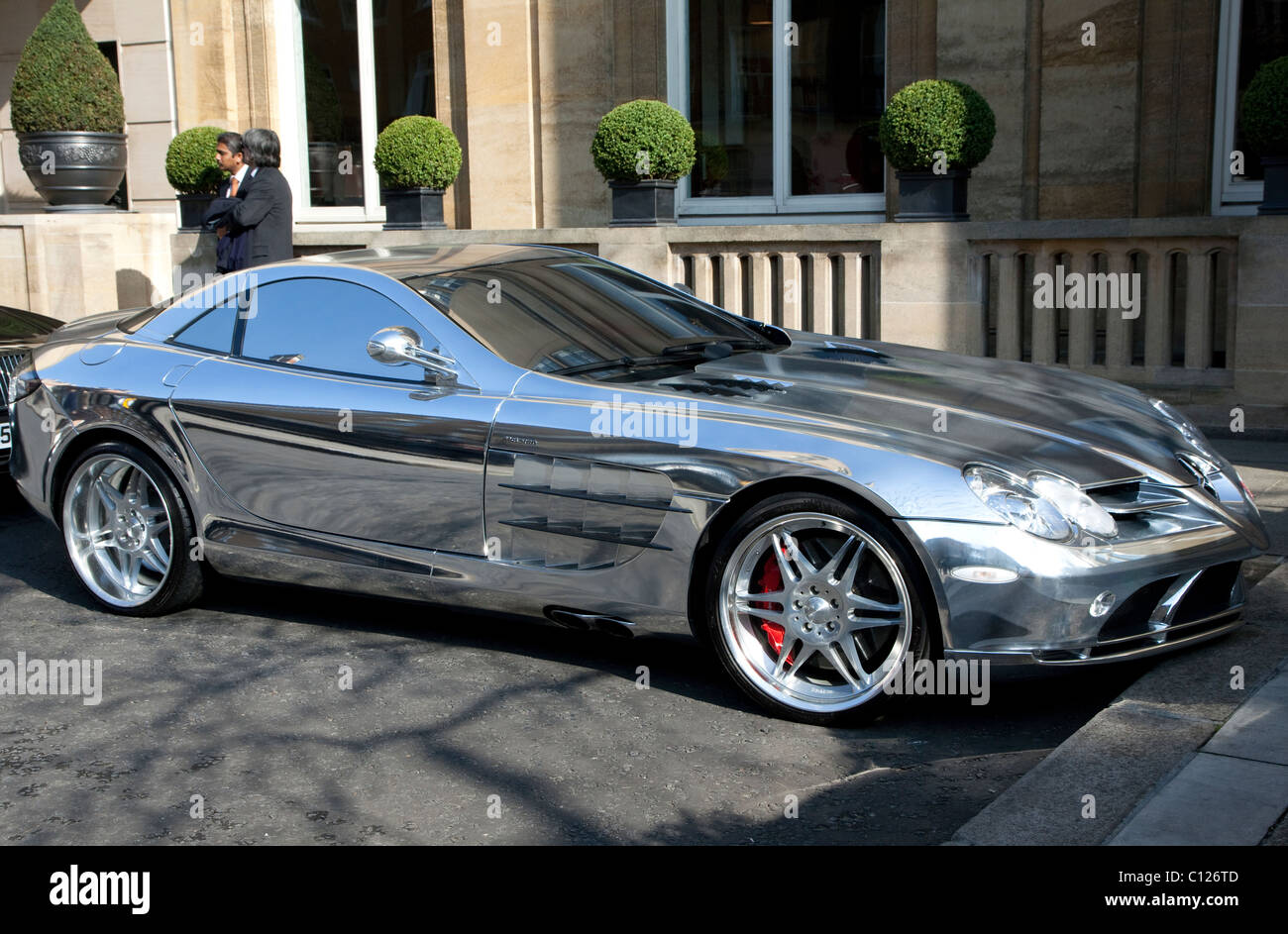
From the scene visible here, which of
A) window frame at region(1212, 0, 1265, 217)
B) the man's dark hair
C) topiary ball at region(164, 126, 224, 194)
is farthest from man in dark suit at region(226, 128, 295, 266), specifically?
window frame at region(1212, 0, 1265, 217)

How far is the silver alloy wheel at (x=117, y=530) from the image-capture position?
6137 millimetres

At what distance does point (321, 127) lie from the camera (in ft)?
50.2

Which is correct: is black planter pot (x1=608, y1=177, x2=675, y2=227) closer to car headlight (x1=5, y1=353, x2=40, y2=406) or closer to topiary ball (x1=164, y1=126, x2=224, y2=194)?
topiary ball (x1=164, y1=126, x2=224, y2=194)

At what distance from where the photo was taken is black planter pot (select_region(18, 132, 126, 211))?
13664mm

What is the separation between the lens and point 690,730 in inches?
184

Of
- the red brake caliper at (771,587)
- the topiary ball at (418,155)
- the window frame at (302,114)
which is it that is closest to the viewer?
the red brake caliper at (771,587)

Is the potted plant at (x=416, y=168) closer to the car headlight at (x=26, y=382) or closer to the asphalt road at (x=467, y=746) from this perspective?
the car headlight at (x=26, y=382)

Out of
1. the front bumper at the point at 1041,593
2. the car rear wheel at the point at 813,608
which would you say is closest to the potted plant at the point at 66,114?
the car rear wheel at the point at 813,608

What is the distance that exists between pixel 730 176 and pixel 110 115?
6204mm

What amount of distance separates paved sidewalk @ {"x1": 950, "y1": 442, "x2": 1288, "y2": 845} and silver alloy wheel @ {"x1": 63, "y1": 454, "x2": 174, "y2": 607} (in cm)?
389

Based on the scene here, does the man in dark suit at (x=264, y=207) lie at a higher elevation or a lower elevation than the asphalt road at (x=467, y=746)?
higher

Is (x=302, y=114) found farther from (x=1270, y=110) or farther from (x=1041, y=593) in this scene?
(x=1041, y=593)
